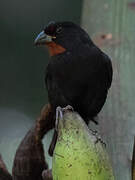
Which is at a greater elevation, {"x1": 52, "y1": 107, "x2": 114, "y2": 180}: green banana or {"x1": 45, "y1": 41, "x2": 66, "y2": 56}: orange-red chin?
{"x1": 52, "y1": 107, "x2": 114, "y2": 180}: green banana

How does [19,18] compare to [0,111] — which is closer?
[19,18]

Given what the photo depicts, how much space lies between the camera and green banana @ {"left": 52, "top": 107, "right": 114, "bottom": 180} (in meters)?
0.77

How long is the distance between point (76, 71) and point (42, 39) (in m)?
0.20

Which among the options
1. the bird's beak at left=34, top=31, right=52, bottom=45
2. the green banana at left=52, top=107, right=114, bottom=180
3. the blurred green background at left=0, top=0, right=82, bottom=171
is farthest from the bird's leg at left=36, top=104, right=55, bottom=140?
the blurred green background at left=0, top=0, right=82, bottom=171

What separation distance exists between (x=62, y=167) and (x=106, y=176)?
3.4 inches

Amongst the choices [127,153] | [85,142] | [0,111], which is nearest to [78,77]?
[127,153]

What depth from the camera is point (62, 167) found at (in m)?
0.79

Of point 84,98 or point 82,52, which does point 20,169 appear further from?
point 82,52

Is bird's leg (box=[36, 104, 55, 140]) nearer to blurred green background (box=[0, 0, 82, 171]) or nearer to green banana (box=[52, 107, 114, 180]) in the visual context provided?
green banana (box=[52, 107, 114, 180])

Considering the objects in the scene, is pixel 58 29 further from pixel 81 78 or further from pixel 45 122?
pixel 45 122

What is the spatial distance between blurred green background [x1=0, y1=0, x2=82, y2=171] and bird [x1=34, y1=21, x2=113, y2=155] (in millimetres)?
838

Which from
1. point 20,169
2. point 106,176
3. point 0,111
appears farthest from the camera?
point 0,111

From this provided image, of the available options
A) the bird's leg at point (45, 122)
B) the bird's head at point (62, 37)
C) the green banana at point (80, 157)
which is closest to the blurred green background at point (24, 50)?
the bird's head at point (62, 37)

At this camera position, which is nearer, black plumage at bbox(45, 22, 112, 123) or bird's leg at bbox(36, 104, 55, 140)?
bird's leg at bbox(36, 104, 55, 140)
